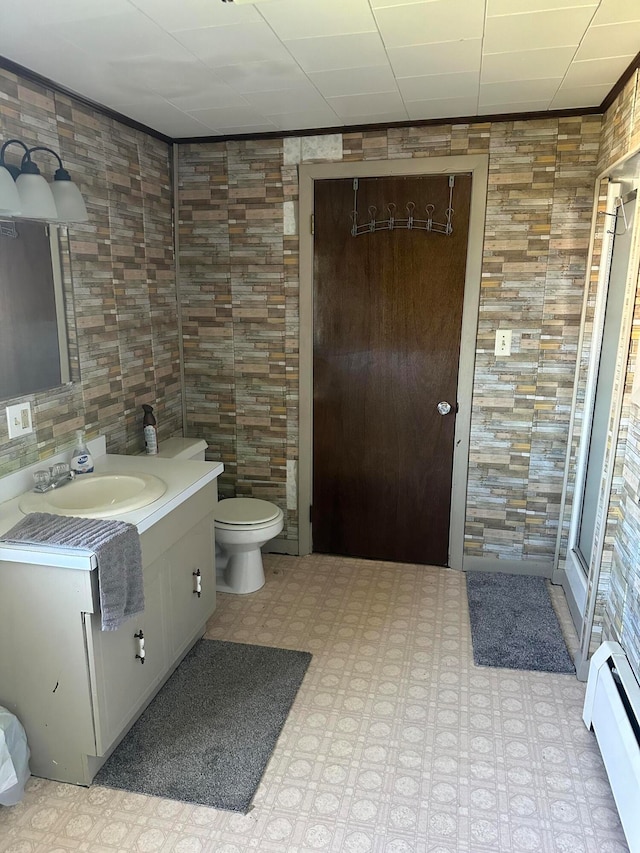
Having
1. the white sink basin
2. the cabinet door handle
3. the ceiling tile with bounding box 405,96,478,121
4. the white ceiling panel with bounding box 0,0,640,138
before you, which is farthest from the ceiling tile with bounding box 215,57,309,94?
the cabinet door handle

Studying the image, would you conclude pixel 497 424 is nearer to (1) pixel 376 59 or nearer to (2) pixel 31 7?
(1) pixel 376 59

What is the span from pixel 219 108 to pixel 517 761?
2.81 m

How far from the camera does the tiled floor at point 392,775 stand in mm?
1712

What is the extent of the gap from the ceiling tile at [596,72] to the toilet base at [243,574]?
8.18ft

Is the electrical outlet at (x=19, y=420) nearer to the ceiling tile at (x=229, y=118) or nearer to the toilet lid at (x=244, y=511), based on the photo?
the toilet lid at (x=244, y=511)

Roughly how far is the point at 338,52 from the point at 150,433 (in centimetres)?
180

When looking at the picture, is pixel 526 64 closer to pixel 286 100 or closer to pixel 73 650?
pixel 286 100

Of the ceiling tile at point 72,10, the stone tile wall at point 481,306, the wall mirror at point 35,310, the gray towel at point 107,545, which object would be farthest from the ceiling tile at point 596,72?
the gray towel at point 107,545

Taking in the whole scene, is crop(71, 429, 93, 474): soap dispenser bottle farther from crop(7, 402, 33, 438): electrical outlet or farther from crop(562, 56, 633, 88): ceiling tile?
crop(562, 56, 633, 88): ceiling tile

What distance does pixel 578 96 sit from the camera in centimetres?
253

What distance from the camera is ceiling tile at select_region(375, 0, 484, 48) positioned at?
5.59 ft

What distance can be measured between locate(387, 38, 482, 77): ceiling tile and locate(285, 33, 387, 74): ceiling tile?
0.07 m

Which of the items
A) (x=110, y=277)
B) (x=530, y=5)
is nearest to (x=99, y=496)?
(x=110, y=277)

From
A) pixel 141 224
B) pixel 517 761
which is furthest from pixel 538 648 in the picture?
pixel 141 224
